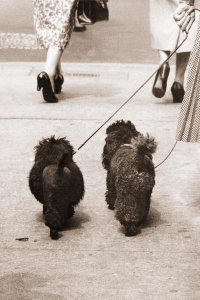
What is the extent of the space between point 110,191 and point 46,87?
329cm

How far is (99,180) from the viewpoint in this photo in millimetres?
6426

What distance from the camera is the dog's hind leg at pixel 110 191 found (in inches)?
217

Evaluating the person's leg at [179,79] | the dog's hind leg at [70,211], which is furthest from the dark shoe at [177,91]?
the dog's hind leg at [70,211]

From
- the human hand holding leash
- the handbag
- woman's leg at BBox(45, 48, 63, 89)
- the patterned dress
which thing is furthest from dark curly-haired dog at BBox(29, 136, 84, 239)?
the handbag

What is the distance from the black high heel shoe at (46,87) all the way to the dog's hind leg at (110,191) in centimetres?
313

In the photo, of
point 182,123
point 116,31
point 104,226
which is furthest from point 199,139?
point 116,31

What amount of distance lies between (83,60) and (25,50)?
1051mm

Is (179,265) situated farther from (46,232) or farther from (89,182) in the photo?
(89,182)

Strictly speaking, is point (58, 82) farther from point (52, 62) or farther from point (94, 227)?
point (94, 227)

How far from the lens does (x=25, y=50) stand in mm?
12148

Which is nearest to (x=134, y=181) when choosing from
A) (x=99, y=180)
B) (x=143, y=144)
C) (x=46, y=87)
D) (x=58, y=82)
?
(x=143, y=144)

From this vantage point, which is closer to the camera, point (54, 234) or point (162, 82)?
point (54, 234)

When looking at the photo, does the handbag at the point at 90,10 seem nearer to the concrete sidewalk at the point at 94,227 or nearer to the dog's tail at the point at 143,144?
the concrete sidewalk at the point at 94,227

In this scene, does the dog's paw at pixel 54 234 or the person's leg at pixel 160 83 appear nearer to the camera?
the dog's paw at pixel 54 234
